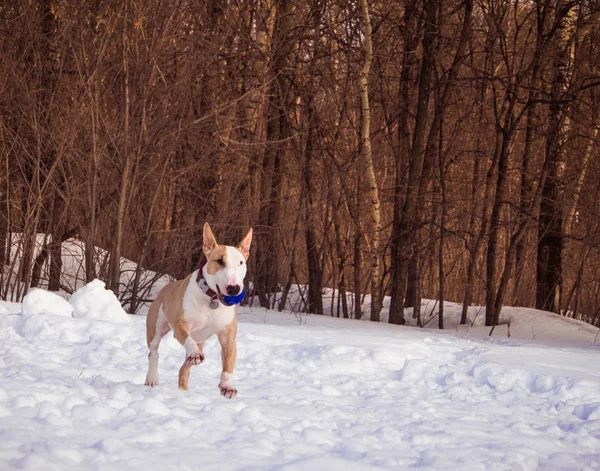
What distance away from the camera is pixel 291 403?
6.50 m

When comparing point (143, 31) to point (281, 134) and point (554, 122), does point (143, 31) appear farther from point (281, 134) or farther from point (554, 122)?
point (554, 122)

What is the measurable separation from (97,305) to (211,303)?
5386mm

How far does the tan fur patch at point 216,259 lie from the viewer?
223 inches

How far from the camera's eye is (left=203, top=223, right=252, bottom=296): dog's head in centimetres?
555

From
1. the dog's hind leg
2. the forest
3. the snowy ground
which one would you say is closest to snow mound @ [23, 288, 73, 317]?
the snowy ground

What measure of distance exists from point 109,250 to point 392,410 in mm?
7643

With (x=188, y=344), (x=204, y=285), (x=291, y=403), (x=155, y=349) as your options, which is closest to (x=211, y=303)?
(x=204, y=285)

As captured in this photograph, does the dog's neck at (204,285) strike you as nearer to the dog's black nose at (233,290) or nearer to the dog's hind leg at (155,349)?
the dog's black nose at (233,290)

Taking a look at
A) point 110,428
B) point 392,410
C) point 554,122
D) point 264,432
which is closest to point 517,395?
point 392,410

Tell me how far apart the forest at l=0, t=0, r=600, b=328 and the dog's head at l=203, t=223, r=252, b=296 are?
691 cm

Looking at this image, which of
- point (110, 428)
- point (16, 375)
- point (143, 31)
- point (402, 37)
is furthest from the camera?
point (402, 37)

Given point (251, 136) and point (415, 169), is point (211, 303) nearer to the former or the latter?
point (415, 169)

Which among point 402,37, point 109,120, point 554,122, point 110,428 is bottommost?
point 110,428

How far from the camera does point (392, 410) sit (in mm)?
6512
